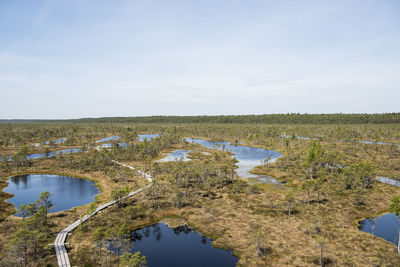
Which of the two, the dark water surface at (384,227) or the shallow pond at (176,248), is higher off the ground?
the dark water surface at (384,227)

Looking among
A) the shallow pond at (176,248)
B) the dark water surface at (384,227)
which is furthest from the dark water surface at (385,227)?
the shallow pond at (176,248)

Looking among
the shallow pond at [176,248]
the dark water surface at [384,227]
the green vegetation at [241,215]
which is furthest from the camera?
the dark water surface at [384,227]

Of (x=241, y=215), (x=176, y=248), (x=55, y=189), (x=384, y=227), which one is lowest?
(x=176, y=248)

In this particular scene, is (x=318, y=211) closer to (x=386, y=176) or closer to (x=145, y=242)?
(x=145, y=242)

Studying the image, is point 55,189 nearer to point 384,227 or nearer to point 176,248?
point 176,248

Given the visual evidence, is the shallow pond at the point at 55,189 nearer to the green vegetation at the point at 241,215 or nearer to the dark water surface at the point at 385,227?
the green vegetation at the point at 241,215

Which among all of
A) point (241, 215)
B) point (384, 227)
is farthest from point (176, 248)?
point (384, 227)
